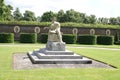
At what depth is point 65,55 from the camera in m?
15.0

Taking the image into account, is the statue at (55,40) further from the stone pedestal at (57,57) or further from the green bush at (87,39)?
the green bush at (87,39)

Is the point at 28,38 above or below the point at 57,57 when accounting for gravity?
above

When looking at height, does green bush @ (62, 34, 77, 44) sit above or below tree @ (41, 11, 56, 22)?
below

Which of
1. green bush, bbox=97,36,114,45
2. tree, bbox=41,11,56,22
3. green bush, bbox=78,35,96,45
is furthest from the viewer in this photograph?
tree, bbox=41,11,56,22

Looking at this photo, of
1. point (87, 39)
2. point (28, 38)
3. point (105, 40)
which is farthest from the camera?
point (105, 40)

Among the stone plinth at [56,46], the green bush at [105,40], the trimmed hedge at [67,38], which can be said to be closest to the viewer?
the stone plinth at [56,46]

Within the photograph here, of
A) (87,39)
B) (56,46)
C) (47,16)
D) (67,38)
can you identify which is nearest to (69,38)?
(67,38)

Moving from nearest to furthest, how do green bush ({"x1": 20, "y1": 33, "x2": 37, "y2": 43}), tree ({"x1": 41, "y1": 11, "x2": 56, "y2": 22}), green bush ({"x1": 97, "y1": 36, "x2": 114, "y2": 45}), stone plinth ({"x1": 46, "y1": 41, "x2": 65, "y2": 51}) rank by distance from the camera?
stone plinth ({"x1": 46, "y1": 41, "x2": 65, "y2": 51}) → green bush ({"x1": 20, "y1": 33, "x2": 37, "y2": 43}) → green bush ({"x1": 97, "y1": 36, "x2": 114, "y2": 45}) → tree ({"x1": 41, "y1": 11, "x2": 56, "y2": 22})

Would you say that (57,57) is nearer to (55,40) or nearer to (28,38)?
(55,40)

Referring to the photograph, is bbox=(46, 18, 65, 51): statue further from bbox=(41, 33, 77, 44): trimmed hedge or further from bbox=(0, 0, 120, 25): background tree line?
bbox=(0, 0, 120, 25): background tree line

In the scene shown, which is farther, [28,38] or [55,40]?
[28,38]

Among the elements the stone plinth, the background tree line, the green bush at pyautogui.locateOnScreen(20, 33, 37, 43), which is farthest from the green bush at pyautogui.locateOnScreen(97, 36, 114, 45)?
the background tree line

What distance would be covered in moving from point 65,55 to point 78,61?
41.1 inches

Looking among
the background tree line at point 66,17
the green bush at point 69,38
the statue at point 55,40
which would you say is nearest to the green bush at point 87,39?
the green bush at point 69,38
